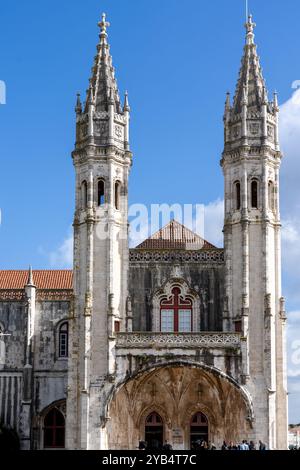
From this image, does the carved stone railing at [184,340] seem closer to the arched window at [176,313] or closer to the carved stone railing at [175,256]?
the arched window at [176,313]

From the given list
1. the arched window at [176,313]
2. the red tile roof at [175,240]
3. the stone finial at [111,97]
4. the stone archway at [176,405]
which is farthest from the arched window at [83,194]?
the stone archway at [176,405]

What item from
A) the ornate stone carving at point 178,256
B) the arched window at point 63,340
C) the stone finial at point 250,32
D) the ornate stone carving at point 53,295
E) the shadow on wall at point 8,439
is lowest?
the shadow on wall at point 8,439

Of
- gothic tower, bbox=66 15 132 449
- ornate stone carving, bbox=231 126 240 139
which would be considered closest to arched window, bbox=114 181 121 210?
gothic tower, bbox=66 15 132 449

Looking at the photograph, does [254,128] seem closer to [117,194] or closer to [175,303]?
[117,194]

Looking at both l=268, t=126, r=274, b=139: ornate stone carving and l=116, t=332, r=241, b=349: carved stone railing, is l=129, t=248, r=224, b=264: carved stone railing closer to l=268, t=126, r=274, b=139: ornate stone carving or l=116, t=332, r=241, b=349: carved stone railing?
l=116, t=332, r=241, b=349: carved stone railing

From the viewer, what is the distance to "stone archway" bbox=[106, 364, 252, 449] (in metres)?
52.9

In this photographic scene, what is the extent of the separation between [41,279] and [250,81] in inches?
764

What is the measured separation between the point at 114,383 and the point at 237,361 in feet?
20.7

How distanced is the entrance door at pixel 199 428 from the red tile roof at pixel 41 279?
45.5ft

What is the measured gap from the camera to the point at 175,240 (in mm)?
57000

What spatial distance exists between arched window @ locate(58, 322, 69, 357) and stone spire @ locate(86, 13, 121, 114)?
1353 cm

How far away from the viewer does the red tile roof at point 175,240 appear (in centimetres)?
5634

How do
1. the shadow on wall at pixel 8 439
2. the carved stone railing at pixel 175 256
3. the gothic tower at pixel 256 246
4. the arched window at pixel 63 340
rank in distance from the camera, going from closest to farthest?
the gothic tower at pixel 256 246 → the carved stone railing at pixel 175 256 → the shadow on wall at pixel 8 439 → the arched window at pixel 63 340

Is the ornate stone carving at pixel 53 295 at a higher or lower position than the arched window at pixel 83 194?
lower
